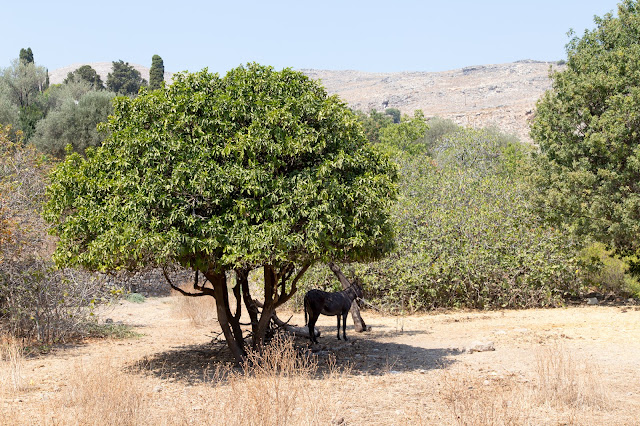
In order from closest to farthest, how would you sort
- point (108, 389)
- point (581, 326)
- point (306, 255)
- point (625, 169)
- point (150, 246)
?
1. point (108, 389)
2. point (150, 246)
3. point (306, 255)
4. point (581, 326)
5. point (625, 169)

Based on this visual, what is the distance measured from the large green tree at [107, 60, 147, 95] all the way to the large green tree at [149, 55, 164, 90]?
20.4 m

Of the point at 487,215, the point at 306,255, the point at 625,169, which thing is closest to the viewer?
the point at 306,255

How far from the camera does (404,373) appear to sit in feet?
33.6

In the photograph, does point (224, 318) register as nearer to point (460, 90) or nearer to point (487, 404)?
point (487, 404)

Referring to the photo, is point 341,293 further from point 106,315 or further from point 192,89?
point 106,315

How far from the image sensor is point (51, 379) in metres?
10.0

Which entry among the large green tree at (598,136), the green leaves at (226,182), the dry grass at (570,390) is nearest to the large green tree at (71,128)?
the large green tree at (598,136)

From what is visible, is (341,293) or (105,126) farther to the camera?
(341,293)

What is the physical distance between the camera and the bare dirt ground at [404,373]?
7.05m

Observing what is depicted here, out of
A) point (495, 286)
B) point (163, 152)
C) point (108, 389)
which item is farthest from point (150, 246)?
point (495, 286)

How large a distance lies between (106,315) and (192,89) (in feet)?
39.2

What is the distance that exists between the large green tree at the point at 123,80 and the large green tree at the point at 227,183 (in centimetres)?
7631

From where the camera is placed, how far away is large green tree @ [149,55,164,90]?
191 feet

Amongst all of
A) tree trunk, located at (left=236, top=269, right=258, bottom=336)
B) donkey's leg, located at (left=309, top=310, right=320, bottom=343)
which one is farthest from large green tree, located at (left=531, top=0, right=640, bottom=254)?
tree trunk, located at (left=236, top=269, right=258, bottom=336)
